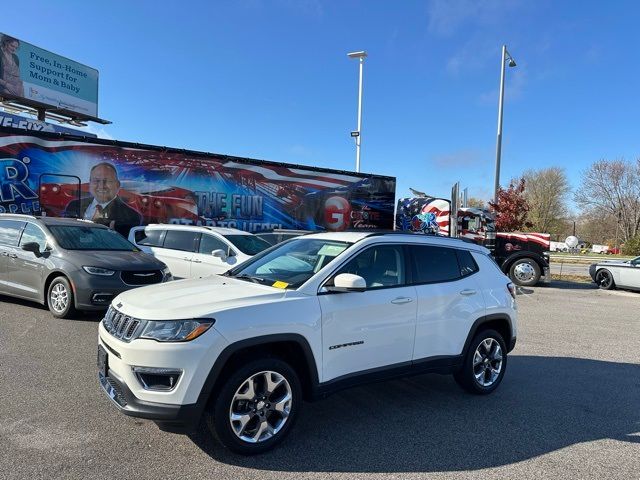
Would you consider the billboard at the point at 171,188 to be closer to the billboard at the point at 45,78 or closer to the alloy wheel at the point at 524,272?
the alloy wheel at the point at 524,272

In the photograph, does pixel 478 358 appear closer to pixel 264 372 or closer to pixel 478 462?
pixel 478 462

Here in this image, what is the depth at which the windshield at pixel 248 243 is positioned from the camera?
33.3 ft

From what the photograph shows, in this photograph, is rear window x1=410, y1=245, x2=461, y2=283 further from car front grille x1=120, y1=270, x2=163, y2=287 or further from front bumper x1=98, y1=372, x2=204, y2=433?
car front grille x1=120, y1=270, x2=163, y2=287

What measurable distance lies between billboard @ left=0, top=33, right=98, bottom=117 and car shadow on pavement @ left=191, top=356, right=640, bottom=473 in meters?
25.6

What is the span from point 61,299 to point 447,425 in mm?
6249

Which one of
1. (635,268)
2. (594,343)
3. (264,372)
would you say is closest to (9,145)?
(264,372)

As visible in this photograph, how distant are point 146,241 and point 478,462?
9.47 metres

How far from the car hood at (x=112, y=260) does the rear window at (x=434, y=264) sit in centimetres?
509

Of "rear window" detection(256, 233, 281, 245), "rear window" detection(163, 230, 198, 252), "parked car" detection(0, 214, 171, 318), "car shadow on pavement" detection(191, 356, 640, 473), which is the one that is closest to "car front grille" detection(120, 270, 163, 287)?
"parked car" detection(0, 214, 171, 318)

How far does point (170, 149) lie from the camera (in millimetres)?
13406

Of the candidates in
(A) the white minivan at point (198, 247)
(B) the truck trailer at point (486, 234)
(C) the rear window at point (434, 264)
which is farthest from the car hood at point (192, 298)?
(B) the truck trailer at point (486, 234)

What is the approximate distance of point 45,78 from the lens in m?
25.6

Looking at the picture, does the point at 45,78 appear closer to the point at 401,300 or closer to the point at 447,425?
the point at 401,300

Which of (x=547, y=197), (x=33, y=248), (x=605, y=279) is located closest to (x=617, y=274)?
(x=605, y=279)
